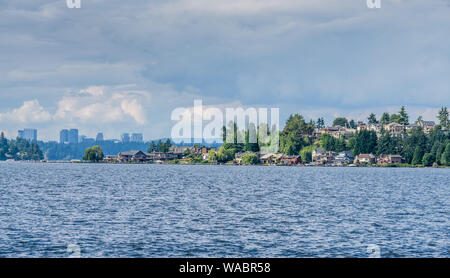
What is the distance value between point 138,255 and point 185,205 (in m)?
32.6

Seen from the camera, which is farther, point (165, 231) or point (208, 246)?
point (165, 231)

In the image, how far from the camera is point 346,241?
39844 mm

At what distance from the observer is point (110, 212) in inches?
2285

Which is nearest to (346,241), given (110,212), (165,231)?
(165,231)

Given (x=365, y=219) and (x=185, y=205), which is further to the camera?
(x=185, y=205)

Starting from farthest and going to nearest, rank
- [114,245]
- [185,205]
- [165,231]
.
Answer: [185,205]
[165,231]
[114,245]

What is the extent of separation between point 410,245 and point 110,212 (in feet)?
108
